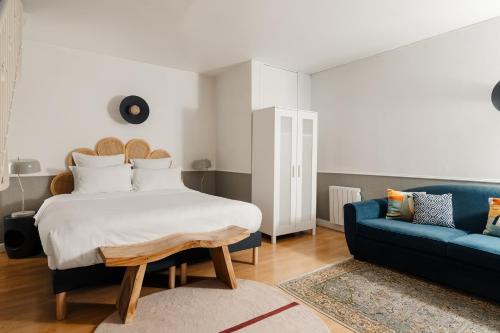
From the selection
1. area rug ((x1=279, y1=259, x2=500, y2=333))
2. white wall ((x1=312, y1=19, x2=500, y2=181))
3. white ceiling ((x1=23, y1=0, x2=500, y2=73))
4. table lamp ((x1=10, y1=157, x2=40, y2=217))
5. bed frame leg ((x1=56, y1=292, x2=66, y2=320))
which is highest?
white ceiling ((x1=23, y1=0, x2=500, y2=73))

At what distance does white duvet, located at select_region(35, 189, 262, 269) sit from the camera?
6.61 feet

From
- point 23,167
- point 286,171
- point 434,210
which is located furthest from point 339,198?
point 23,167

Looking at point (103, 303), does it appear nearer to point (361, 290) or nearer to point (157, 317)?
point (157, 317)

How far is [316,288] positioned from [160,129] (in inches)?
129

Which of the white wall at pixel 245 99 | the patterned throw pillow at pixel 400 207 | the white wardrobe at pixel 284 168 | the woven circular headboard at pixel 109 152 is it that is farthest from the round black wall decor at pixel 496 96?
the woven circular headboard at pixel 109 152

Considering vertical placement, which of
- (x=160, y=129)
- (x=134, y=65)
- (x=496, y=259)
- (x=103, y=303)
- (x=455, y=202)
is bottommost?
(x=103, y=303)

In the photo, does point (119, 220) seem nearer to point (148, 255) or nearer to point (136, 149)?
point (148, 255)

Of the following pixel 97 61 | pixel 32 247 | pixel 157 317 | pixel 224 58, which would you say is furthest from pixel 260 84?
pixel 32 247

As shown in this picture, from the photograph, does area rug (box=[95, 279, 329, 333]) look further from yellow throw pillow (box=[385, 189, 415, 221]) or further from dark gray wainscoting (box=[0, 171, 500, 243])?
dark gray wainscoting (box=[0, 171, 500, 243])

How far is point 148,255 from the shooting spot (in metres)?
1.99

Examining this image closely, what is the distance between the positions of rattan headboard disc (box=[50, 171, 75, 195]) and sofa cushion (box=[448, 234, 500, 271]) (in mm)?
4359

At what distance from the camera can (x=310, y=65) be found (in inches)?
172

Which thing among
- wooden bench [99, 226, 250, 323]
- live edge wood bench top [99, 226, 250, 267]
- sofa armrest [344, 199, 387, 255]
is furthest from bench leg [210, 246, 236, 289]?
sofa armrest [344, 199, 387, 255]

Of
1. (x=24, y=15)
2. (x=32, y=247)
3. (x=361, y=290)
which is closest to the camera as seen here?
(x=361, y=290)
